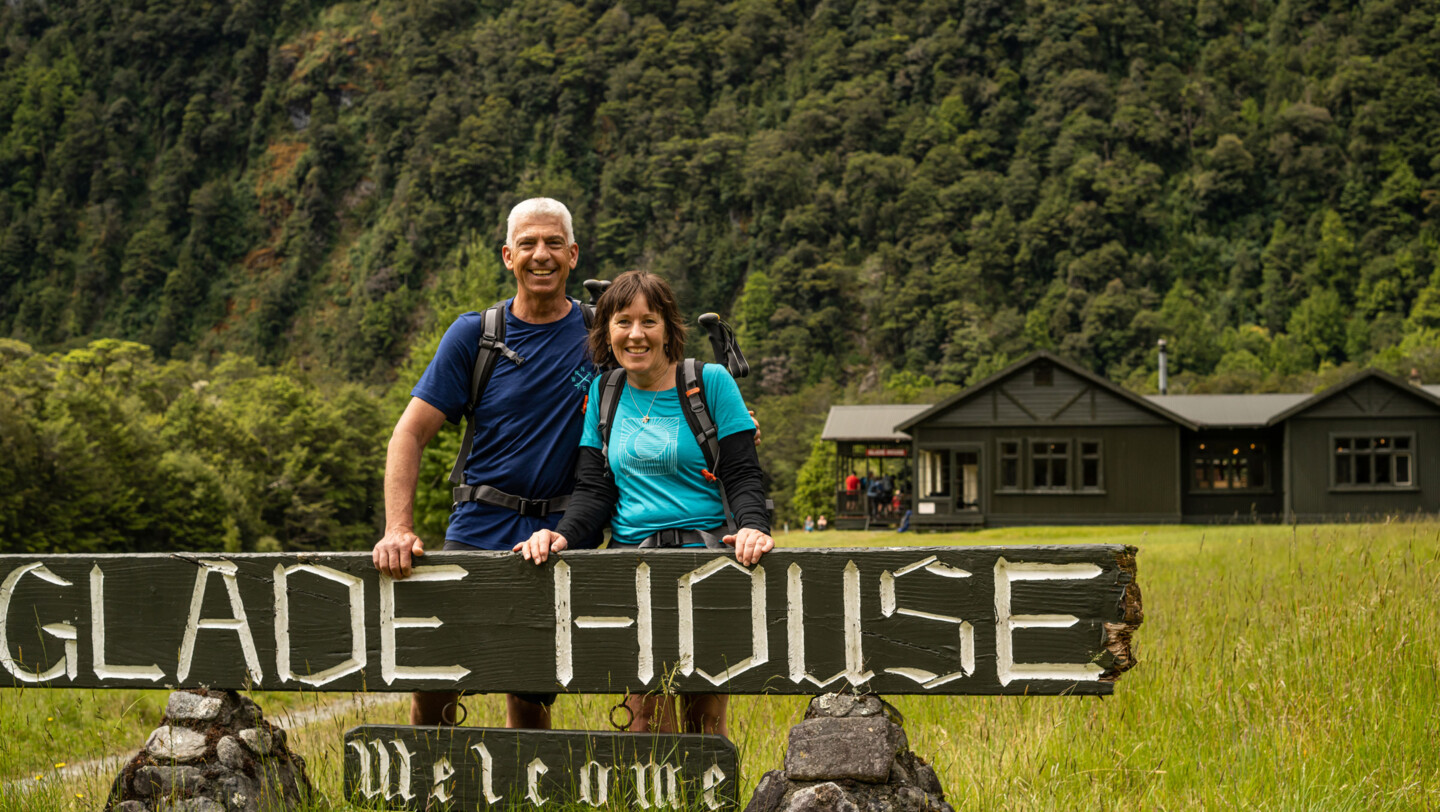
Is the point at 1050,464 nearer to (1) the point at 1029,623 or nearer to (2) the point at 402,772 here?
(1) the point at 1029,623

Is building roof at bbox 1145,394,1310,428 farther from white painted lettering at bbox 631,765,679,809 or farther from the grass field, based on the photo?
white painted lettering at bbox 631,765,679,809

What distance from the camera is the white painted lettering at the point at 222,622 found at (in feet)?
10.6

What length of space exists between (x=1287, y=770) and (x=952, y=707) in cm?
263

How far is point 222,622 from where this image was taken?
128 inches

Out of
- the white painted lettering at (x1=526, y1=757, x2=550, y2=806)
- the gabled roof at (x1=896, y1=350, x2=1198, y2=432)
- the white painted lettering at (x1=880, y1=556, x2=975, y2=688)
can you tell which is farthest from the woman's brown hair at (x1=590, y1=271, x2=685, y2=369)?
the gabled roof at (x1=896, y1=350, x2=1198, y2=432)

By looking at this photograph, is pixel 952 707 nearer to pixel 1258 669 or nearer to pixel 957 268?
pixel 1258 669

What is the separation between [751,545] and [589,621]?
0.52 metres

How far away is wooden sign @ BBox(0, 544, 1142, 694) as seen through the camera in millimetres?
2830

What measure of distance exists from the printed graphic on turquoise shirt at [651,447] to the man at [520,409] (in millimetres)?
477

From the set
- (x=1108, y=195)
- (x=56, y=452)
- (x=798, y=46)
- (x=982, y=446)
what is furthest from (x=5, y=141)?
(x=982, y=446)

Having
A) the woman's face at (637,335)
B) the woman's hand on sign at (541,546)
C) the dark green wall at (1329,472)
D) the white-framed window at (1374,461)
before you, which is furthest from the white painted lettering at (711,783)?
the white-framed window at (1374,461)

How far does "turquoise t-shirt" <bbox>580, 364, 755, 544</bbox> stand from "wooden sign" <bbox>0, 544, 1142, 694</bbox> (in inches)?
7.5

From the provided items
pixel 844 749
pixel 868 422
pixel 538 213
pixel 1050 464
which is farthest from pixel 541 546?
pixel 868 422

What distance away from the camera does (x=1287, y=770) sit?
3.35 metres
